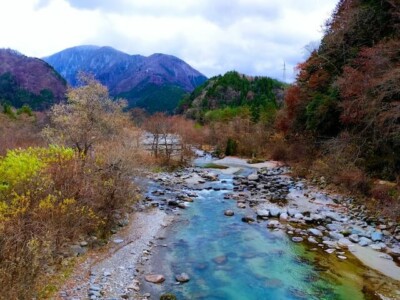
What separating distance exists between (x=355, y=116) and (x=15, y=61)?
394 feet

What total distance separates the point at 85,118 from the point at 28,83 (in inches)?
3620

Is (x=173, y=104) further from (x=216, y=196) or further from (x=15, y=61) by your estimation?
(x=216, y=196)

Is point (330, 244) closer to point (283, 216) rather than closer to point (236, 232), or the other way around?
point (283, 216)

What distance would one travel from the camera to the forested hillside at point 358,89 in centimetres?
1684

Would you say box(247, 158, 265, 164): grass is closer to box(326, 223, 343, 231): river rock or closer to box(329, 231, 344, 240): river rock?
box(326, 223, 343, 231): river rock

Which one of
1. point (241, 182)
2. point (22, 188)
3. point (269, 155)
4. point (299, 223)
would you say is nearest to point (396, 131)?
point (299, 223)

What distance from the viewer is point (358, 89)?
18.4m

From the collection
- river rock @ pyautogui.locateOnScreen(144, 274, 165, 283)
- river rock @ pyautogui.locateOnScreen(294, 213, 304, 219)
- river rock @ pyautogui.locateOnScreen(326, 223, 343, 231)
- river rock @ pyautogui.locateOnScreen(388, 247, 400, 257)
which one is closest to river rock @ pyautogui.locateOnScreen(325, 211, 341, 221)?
river rock @ pyautogui.locateOnScreen(326, 223, 343, 231)

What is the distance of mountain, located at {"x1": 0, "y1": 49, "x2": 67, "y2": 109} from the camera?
92.3 meters

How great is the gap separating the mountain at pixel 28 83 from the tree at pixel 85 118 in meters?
75.1

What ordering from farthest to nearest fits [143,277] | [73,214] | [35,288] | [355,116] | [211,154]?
1. [211,154]
2. [355,116]
3. [73,214]
4. [143,277]
5. [35,288]

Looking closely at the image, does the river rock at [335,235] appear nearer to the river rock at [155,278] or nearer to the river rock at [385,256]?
the river rock at [385,256]

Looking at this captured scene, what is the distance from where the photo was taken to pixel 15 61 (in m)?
114

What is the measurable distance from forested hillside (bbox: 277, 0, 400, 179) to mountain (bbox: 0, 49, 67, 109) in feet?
261
